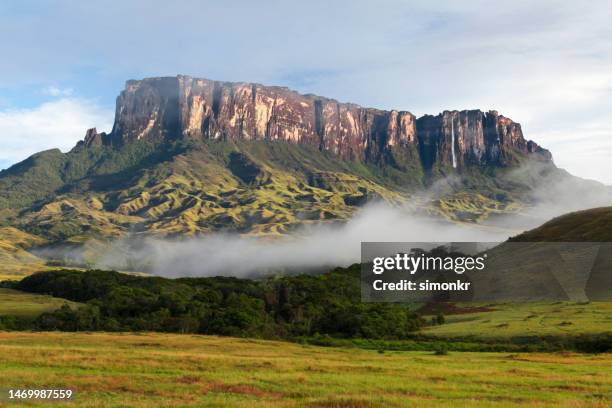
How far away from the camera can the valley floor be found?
3253cm

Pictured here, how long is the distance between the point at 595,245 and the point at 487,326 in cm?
6876

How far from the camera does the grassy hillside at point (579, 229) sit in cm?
16225

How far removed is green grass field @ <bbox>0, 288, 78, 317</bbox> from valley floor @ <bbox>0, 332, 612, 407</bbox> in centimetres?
9659

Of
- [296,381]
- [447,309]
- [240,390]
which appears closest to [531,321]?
[447,309]

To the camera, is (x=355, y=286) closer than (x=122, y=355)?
No

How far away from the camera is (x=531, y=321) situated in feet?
326

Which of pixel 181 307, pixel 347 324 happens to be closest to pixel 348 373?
pixel 347 324

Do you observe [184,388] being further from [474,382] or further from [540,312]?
[540,312]

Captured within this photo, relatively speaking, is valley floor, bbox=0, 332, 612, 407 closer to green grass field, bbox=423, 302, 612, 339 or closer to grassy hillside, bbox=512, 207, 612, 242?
green grass field, bbox=423, 302, 612, 339

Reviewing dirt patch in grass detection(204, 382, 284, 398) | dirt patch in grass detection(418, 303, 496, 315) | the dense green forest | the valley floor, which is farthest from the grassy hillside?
dirt patch in grass detection(204, 382, 284, 398)

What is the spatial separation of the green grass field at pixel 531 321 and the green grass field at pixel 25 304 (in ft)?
332

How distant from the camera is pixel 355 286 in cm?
17888

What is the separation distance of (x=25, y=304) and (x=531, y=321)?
13739cm

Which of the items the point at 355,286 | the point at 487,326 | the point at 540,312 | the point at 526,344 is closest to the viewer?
the point at 526,344
